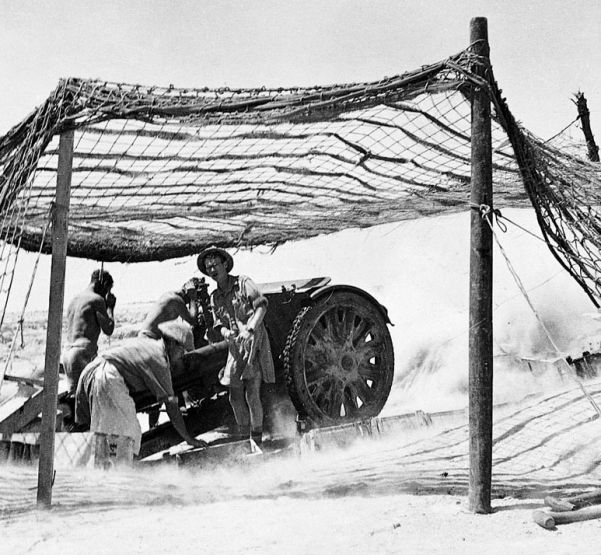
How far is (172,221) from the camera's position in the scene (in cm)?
789

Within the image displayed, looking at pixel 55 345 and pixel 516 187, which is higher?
pixel 516 187

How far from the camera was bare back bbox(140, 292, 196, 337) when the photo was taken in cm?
759

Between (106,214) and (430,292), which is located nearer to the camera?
(106,214)

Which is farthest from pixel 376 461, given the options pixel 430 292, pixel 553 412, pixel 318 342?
pixel 430 292

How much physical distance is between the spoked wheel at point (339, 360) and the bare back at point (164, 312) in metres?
1.11

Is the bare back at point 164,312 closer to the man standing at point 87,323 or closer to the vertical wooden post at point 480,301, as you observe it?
the man standing at point 87,323

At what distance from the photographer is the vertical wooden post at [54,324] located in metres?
5.18

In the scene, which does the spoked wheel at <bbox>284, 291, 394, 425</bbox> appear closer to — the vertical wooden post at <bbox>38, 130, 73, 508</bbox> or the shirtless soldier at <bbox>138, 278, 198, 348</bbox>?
the shirtless soldier at <bbox>138, 278, 198, 348</bbox>

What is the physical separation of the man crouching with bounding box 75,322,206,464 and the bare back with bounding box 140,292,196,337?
144 mm

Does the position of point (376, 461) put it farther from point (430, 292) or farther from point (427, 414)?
point (430, 292)

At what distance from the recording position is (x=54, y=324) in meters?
5.31

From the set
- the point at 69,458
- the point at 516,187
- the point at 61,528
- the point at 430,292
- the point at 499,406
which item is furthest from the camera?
the point at 430,292

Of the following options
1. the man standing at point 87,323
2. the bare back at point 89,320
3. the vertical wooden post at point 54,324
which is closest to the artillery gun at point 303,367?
the man standing at point 87,323

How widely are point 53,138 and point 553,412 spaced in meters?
5.57
